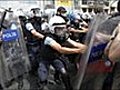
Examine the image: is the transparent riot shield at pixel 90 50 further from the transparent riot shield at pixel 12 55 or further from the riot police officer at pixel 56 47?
the transparent riot shield at pixel 12 55

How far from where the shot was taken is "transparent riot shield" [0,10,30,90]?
6.01 m

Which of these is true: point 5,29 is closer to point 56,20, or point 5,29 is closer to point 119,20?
point 56,20

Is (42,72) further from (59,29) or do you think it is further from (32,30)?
(32,30)

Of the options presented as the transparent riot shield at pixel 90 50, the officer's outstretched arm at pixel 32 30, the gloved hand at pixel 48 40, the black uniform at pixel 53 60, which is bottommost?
the officer's outstretched arm at pixel 32 30

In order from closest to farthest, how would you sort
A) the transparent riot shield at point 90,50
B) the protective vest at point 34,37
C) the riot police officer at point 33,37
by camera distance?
1. the transparent riot shield at point 90,50
2. the riot police officer at point 33,37
3. the protective vest at point 34,37

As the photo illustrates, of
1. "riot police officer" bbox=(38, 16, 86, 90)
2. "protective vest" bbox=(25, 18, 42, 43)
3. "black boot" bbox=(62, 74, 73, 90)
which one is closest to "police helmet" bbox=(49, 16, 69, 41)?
"riot police officer" bbox=(38, 16, 86, 90)

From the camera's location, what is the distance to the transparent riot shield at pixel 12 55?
19.7 feet

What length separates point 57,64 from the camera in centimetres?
604

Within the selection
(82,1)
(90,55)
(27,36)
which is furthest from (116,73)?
(82,1)

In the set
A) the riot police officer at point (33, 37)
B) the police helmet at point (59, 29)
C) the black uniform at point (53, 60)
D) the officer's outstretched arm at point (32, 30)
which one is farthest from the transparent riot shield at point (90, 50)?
the officer's outstretched arm at point (32, 30)

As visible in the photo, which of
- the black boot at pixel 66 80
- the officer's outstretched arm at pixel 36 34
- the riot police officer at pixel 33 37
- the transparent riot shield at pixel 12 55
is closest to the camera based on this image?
the black boot at pixel 66 80

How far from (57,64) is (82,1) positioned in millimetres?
35103

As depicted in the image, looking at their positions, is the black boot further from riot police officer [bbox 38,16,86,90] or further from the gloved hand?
the gloved hand

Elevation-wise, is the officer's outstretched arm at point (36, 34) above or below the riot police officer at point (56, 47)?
below
